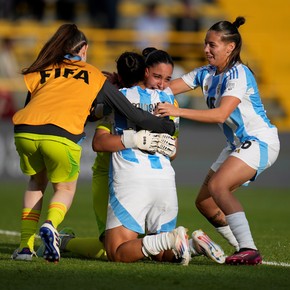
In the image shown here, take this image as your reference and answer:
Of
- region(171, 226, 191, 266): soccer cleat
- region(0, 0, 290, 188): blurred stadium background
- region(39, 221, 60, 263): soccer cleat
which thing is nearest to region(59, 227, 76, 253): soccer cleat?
region(39, 221, 60, 263): soccer cleat

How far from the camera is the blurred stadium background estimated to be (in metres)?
17.5

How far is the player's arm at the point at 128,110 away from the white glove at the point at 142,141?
0.07m

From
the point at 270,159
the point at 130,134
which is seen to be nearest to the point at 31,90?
the point at 130,134

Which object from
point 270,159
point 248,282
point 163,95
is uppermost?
point 163,95

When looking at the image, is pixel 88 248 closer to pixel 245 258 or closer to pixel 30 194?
pixel 30 194

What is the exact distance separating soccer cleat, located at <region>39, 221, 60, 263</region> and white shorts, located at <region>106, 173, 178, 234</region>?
0.65 metres

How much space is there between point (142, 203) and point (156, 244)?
0.42 m

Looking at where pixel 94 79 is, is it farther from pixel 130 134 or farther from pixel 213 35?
pixel 213 35

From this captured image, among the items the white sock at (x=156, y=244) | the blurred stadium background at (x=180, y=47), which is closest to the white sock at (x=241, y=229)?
the white sock at (x=156, y=244)

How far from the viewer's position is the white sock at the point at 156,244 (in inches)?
262

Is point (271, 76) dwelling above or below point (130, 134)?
below

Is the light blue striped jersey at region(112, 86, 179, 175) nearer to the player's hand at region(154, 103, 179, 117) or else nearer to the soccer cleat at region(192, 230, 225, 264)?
the player's hand at region(154, 103, 179, 117)

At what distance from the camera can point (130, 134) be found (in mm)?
→ 7062

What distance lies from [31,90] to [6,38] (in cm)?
1332
